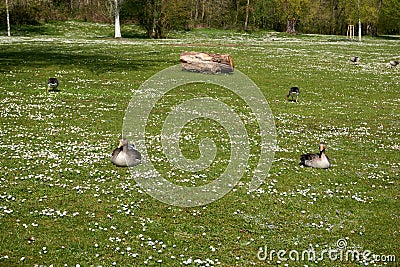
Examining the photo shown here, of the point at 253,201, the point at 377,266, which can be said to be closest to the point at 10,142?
the point at 253,201

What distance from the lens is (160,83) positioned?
1129 inches

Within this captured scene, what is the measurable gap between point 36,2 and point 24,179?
8267cm

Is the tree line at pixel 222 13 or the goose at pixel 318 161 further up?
the tree line at pixel 222 13

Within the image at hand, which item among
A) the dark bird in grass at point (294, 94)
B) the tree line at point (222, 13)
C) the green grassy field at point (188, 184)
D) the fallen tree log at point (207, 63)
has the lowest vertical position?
the green grassy field at point (188, 184)


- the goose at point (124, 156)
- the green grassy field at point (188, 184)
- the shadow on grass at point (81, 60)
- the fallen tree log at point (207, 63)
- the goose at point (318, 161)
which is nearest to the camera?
the green grassy field at point (188, 184)

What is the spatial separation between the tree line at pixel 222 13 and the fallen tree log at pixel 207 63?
38.8 meters

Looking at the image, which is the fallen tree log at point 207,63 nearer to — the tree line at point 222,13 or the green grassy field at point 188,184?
the green grassy field at point 188,184

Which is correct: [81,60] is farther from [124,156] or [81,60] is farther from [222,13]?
[222,13]

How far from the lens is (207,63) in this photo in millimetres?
31438

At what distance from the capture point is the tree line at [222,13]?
234ft

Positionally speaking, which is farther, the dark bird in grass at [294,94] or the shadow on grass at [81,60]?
the shadow on grass at [81,60]

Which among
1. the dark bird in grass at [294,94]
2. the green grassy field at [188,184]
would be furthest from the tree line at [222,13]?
the green grassy field at [188,184]

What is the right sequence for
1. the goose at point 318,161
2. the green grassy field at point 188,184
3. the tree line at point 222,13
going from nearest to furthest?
1. the green grassy field at point 188,184
2. the goose at point 318,161
3. the tree line at point 222,13

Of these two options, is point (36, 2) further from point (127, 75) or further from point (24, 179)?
point (24, 179)
